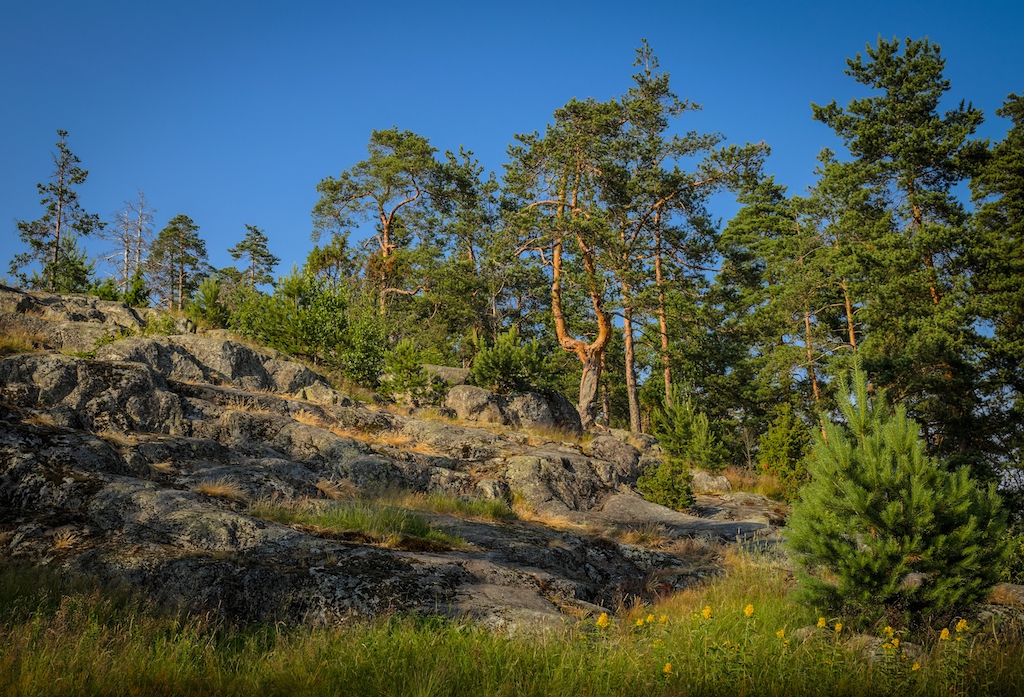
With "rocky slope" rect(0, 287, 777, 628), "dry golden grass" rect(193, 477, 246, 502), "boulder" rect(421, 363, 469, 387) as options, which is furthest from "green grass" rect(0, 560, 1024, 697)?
"boulder" rect(421, 363, 469, 387)

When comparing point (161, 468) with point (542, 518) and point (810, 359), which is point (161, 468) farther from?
point (810, 359)

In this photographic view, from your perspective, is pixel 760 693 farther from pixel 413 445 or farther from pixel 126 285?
pixel 126 285

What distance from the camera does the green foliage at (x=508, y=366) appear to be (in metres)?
20.6

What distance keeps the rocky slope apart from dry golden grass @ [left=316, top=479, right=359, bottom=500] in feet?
0.29

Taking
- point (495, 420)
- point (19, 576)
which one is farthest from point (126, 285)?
point (19, 576)

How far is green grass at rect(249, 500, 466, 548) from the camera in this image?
8.10m

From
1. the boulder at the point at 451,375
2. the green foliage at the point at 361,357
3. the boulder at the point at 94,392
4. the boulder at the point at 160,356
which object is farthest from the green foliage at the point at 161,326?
the boulder at the point at 451,375

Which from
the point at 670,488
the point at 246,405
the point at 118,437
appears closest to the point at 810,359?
the point at 670,488

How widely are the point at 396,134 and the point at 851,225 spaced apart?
23707mm

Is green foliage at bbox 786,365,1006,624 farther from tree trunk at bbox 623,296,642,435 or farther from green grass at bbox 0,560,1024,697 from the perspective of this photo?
tree trunk at bbox 623,296,642,435

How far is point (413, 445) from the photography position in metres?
14.9

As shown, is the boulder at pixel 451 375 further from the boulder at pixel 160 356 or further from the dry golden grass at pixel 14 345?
the dry golden grass at pixel 14 345

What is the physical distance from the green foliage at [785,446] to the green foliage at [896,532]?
37.2 ft

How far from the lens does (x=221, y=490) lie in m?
8.95
